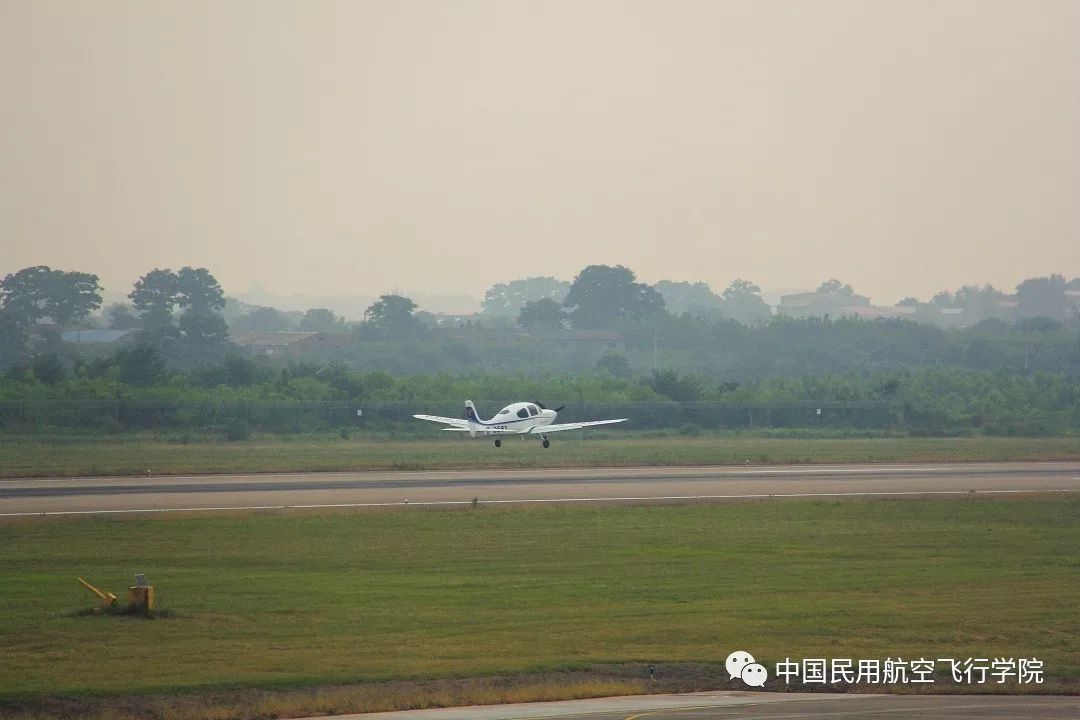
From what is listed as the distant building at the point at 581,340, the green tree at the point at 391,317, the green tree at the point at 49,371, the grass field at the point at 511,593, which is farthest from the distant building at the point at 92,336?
the grass field at the point at 511,593

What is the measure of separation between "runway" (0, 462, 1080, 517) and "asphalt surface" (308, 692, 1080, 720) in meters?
28.0

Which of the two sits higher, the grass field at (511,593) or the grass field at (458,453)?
the grass field at (458,453)

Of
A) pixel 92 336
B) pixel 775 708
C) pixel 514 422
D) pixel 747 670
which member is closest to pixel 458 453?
pixel 514 422

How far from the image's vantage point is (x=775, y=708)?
22.1 metres

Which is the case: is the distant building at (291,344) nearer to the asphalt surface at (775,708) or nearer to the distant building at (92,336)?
the distant building at (92,336)

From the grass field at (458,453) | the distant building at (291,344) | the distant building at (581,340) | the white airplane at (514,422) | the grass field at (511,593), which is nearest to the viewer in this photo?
the grass field at (511,593)

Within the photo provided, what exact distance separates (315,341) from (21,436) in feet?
335

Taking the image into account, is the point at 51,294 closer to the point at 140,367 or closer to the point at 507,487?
the point at 140,367

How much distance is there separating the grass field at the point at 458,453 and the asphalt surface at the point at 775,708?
44.0 metres

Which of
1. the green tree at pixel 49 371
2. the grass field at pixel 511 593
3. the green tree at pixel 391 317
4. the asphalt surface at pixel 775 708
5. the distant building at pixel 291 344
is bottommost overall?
the asphalt surface at pixel 775 708

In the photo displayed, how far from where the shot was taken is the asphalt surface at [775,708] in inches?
845

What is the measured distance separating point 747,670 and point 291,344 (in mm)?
161889

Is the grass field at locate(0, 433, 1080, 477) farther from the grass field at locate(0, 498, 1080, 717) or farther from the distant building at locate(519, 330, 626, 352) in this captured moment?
the distant building at locate(519, 330, 626, 352)

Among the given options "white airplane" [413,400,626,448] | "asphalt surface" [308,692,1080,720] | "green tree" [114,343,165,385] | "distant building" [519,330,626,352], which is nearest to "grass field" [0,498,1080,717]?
"asphalt surface" [308,692,1080,720]
